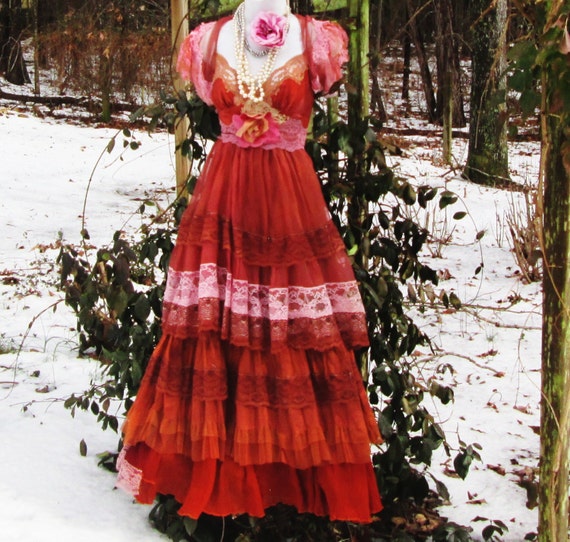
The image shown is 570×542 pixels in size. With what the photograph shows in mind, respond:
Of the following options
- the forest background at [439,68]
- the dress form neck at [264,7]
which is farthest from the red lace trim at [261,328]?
the dress form neck at [264,7]

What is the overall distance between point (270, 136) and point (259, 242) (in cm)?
30

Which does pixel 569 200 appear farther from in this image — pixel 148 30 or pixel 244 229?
pixel 148 30

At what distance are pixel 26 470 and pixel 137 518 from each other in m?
0.44

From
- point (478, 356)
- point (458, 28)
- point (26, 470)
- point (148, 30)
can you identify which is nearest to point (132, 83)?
point (148, 30)

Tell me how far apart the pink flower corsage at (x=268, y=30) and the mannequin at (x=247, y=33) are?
42 mm

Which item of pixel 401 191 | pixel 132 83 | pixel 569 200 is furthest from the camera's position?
pixel 132 83

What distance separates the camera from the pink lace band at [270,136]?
6.89 ft

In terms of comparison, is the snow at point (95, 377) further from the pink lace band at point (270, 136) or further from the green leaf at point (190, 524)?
the pink lace band at point (270, 136)

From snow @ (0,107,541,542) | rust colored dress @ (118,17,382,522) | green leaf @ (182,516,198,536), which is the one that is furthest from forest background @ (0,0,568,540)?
green leaf @ (182,516,198,536)

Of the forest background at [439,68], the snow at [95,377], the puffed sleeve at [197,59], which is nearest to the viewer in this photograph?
the forest background at [439,68]

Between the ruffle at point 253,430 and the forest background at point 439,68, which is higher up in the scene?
the forest background at point 439,68

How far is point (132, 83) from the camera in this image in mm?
11969

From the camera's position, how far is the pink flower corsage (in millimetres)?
2020

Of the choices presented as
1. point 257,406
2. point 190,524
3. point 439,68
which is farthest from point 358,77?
point 439,68
